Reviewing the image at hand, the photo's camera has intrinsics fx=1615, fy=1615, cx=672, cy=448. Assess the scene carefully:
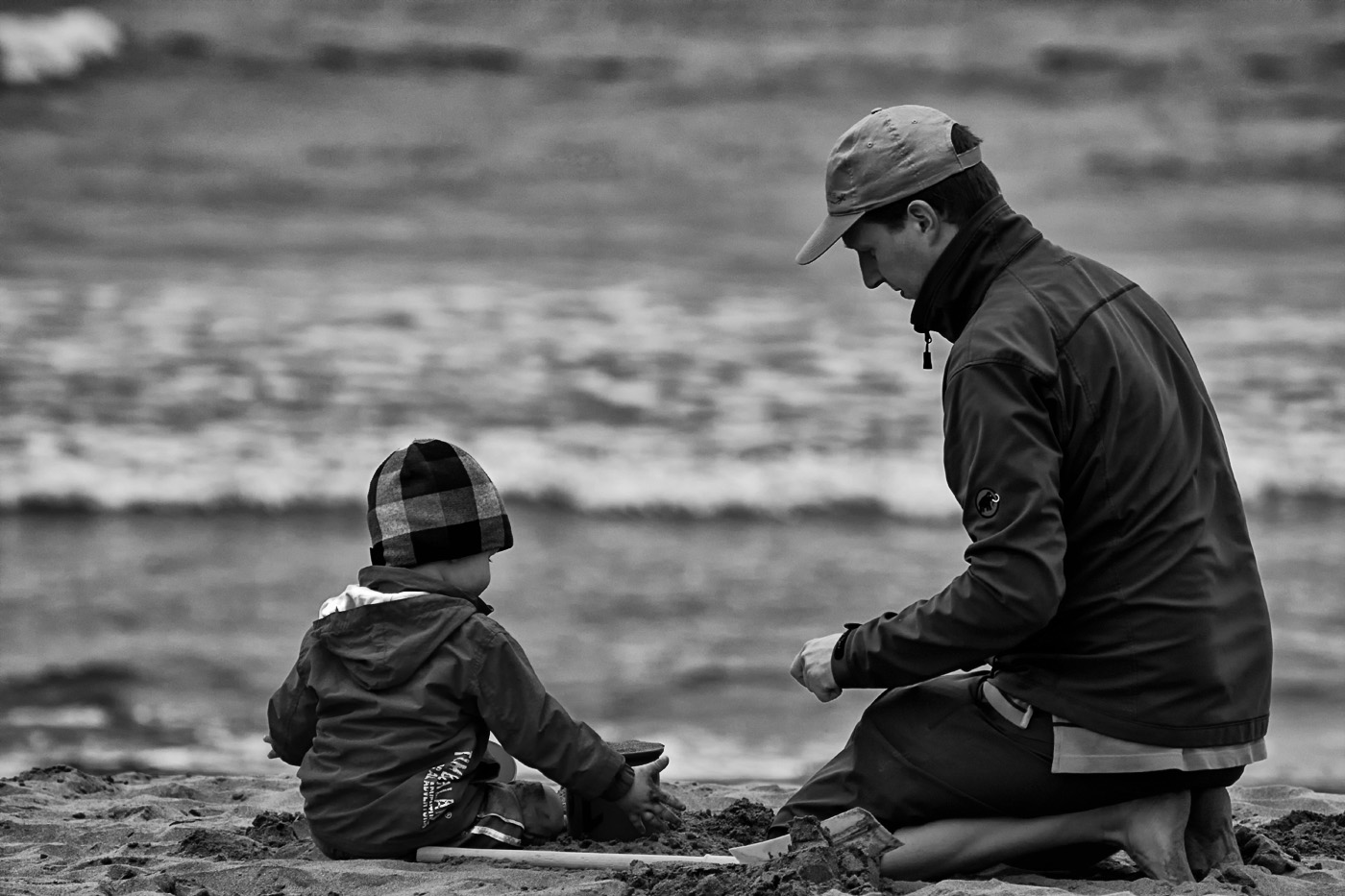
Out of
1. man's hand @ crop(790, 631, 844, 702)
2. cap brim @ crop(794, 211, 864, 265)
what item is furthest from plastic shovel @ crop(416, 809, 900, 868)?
cap brim @ crop(794, 211, 864, 265)

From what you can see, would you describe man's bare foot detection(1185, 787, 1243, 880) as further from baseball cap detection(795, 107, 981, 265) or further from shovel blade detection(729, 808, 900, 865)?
baseball cap detection(795, 107, 981, 265)

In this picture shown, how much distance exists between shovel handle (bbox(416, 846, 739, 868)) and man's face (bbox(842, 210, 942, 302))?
1211 mm

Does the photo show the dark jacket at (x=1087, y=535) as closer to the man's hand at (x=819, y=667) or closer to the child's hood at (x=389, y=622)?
the man's hand at (x=819, y=667)

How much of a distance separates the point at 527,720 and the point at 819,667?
0.64 meters

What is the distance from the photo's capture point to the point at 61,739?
5.61m

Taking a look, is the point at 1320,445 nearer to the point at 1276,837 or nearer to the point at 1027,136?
the point at 1276,837

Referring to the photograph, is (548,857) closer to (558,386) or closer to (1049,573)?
(1049,573)

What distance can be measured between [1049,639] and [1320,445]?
292 inches

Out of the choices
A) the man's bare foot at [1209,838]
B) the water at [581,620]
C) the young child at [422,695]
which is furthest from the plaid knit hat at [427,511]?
the water at [581,620]

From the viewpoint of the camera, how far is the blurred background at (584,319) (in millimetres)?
6734

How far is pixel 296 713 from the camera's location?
3.44 m

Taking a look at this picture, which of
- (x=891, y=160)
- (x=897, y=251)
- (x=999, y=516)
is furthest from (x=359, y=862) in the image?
(x=891, y=160)

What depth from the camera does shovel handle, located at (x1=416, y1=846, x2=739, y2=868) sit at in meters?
3.29

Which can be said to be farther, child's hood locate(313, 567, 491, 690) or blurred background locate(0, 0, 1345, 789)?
blurred background locate(0, 0, 1345, 789)
